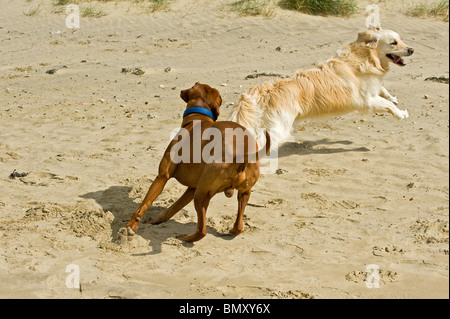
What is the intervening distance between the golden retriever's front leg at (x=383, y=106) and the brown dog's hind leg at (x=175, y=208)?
10.5ft

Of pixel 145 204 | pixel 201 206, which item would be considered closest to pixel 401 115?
pixel 201 206

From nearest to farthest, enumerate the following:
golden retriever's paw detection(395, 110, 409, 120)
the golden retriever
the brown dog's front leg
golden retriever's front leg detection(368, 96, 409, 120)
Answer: the brown dog's front leg < the golden retriever < golden retriever's front leg detection(368, 96, 409, 120) < golden retriever's paw detection(395, 110, 409, 120)

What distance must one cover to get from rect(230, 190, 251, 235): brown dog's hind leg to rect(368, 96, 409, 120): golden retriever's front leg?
3.19 metres

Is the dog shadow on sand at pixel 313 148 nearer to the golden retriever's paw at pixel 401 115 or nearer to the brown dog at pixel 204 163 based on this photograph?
the golden retriever's paw at pixel 401 115

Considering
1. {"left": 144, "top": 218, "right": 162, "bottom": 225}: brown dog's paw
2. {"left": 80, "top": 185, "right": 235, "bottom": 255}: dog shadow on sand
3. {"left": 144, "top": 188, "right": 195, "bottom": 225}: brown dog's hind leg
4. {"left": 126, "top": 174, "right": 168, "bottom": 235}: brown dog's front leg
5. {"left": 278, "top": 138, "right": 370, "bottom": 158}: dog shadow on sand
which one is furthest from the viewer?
{"left": 278, "top": 138, "right": 370, "bottom": 158}: dog shadow on sand

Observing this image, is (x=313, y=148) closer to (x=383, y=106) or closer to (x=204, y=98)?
(x=383, y=106)

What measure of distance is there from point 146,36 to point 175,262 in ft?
30.5

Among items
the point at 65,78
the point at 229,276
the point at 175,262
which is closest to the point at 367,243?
the point at 229,276

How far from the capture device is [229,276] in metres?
4.45

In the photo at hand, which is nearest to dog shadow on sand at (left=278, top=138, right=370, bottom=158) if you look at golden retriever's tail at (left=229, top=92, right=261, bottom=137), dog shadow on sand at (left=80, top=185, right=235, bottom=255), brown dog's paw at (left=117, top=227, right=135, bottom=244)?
golden retriever's tail at (left=229, top=92, right=261, bottom=137)

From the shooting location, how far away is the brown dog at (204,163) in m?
4.71

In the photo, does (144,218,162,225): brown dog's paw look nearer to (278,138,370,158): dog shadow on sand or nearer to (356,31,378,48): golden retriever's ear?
(278,138,370,158): dog shadow on sand

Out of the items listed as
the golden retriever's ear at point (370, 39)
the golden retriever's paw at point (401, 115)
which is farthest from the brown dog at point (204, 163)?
the golden retriever's paw at point (401, 115)

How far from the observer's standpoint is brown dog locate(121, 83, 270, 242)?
4711mm
